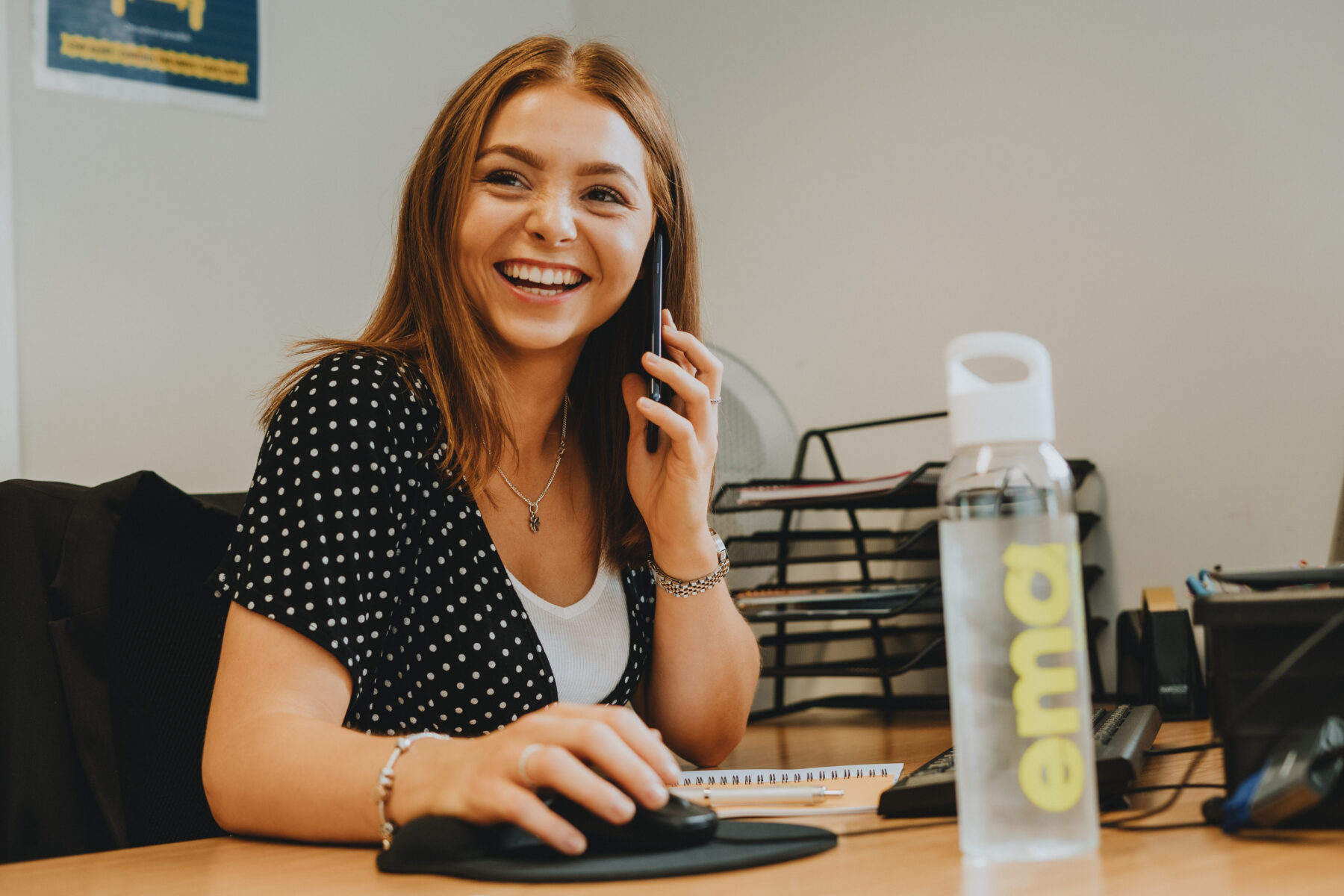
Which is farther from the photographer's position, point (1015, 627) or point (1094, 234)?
point (1094, 234)

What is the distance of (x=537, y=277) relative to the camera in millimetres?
1097

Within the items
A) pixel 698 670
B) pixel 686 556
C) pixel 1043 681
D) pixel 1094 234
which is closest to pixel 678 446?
pixel 686 556

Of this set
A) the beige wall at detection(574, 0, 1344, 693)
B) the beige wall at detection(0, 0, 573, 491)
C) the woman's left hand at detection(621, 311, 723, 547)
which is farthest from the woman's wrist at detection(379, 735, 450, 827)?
the beige wall at detection(0, 0, 573, 491)

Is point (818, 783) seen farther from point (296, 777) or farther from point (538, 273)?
point (538, 273)

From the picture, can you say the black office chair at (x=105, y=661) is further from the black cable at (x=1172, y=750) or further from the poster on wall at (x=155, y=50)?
the poster on wall at (x=155, y=50)

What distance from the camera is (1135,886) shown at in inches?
19.3

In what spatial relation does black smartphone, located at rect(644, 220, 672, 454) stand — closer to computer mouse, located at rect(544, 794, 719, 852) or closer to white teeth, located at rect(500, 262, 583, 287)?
white teeth, located at rect(500, 262, 583, 287)

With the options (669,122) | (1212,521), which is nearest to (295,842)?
(669,122)

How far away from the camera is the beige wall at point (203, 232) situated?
5.81 ft

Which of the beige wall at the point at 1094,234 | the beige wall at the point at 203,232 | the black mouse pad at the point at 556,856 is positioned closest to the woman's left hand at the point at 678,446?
the black mouse pad at the point at 556,856

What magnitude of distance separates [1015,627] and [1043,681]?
1.0 inches

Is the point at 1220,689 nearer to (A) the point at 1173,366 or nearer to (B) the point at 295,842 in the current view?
(B) the point at 295,842

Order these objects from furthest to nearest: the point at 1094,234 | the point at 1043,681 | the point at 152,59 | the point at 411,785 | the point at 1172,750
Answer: the point at 152,59
the point at 1094,234
the point at 1172,750
the point at 411,785
the point at 1043,681

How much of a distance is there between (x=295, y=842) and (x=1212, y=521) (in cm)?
113
